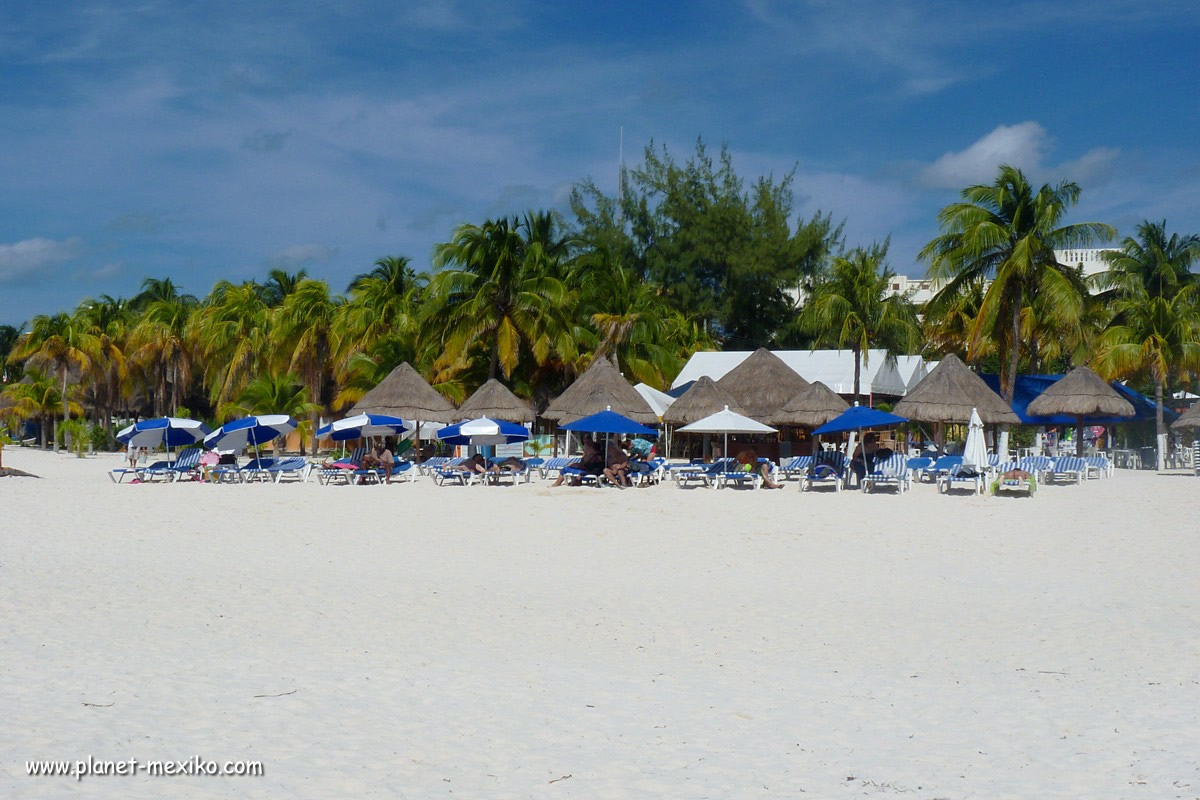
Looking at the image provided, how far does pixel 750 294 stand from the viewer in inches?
1907

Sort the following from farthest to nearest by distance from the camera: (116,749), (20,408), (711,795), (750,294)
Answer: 1. (20,408)
2. (750,294)
3. (116,749)
4. (711,795)

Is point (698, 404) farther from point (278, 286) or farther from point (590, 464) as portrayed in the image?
point (278, 286)

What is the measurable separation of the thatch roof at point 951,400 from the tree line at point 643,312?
4.82 meters

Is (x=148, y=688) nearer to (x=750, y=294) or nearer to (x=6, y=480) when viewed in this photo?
(x=6, y=480)

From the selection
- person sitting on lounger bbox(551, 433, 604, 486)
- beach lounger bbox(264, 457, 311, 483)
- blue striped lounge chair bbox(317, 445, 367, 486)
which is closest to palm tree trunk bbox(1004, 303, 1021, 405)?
person sitting on lounger bbox(551, 433, 604, 486)

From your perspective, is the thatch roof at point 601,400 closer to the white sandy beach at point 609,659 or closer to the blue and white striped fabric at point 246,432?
the blue and white striped fabric at point 246,432

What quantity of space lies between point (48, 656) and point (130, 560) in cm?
463

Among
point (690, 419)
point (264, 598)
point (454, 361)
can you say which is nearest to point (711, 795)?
point (264, 598)

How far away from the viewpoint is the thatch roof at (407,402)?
2856 centimetres

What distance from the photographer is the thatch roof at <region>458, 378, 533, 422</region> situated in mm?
29234

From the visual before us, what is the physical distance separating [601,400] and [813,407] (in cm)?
505

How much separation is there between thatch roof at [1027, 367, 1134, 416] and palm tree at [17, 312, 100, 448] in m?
38.8

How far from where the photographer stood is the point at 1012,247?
100ft

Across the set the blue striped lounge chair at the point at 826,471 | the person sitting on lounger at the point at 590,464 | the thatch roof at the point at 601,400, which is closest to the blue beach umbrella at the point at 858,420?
the blue striped lounge chair at the point at 826,471
